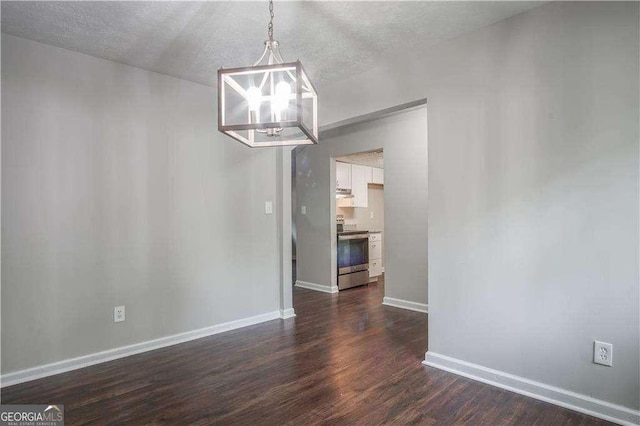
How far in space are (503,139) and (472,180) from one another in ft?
1.06

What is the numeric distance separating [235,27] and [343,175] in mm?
4010

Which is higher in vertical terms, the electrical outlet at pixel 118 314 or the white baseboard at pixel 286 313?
the electrical outlet at pixel 118 314

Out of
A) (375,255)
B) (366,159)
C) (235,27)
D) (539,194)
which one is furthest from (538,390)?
(366,159)

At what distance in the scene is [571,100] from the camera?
2.02m

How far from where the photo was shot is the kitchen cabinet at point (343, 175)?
606 centimetres

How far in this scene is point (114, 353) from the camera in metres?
2.80

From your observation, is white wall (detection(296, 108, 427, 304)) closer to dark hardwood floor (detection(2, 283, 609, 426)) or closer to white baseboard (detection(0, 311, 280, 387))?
dark hardwood floor (detection(2, 283, 609, 426))

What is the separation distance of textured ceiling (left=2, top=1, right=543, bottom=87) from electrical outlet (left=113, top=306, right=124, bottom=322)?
6.51 ft

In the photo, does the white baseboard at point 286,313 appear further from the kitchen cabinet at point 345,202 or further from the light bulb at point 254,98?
the kitchen cabinet at point 345,202

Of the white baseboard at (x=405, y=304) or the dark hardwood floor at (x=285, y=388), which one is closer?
the dark hardwood floor at (x=285, y=388)

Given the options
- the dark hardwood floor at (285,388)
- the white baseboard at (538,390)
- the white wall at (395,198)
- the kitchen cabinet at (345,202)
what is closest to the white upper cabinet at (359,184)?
the kitchen cabinet at (345,202)

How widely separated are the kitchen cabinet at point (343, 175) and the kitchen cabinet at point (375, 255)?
3.18 ft

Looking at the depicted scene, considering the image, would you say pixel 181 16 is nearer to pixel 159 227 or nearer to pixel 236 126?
pixel 236 126

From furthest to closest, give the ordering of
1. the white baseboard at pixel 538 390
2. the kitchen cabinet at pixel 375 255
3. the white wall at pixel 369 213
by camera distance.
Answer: the white wall at pixel 369 213
the kitchen cabinet at pixel 375 255
the white baseboard at pixel 538 390
